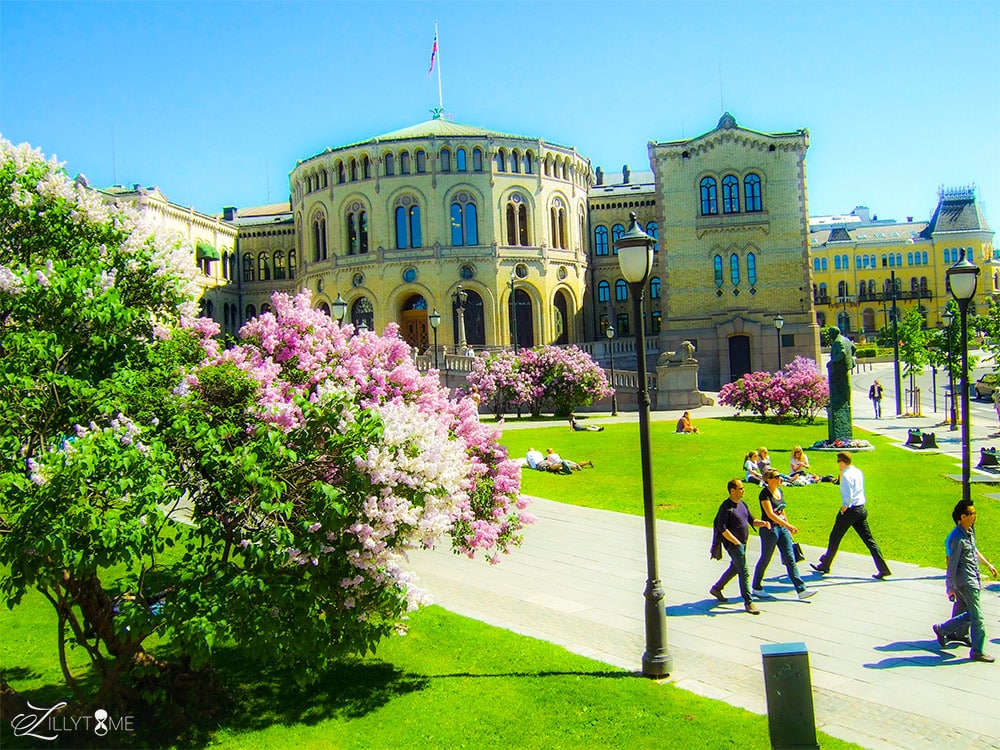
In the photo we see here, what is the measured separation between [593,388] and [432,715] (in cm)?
2907

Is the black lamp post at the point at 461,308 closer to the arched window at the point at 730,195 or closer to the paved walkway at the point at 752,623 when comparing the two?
the arched window at the point at 730,195

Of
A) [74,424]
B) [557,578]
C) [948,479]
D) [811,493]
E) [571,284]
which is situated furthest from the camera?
[571,284]

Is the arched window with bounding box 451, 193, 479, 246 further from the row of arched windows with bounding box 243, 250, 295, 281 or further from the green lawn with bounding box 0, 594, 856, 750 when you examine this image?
the green lawn with bounding box 0, 594, 856, 750

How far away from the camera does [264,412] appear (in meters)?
8.43

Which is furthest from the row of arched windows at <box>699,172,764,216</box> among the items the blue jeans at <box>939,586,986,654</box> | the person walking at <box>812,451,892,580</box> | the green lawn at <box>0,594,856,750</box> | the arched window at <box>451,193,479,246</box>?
the green lawn at <box>0,594,856,750</box>

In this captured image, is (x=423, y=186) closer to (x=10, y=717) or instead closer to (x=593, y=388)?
(x=593, y=388)

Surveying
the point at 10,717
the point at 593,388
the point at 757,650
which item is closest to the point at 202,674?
the point at 10,717

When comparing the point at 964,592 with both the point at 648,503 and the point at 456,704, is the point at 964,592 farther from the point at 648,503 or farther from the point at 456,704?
the point at 456,704

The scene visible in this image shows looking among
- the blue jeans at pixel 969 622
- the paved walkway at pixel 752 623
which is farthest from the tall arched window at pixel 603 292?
the blue jeans at pixel 969 622

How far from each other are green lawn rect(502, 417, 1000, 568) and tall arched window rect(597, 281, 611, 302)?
3135 centimetres

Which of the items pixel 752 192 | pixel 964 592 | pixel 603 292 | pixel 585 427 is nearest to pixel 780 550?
pixel 964 592

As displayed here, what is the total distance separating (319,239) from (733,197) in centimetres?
2615

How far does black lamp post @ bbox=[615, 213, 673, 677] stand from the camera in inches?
392

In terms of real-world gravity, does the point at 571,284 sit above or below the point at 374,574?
above
